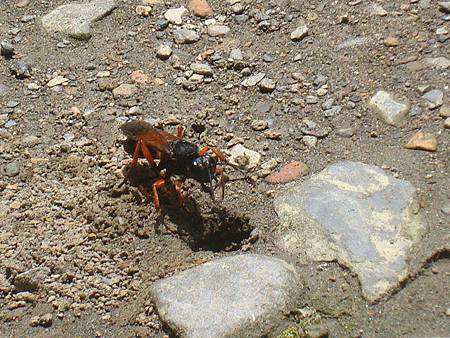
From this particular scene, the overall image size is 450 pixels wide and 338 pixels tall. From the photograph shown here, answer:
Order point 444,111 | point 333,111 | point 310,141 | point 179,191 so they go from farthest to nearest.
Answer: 1. point 333,111
2. point 310,141
3. point 444,111
4. point 179,191

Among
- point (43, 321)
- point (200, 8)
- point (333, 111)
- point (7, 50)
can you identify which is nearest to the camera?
point (43, 321)

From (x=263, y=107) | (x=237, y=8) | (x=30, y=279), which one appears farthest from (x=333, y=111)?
(x=30, y=279)

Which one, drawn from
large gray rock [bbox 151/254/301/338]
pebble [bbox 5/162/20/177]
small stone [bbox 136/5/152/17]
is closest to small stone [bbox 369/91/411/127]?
large gray rock [bbox 151/254/301/338]

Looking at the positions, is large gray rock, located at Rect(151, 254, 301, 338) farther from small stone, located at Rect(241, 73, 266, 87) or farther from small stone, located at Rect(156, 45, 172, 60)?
small stone, located at Rect(156, 45, 172, 60)

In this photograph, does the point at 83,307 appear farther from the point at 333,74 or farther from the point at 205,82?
the point at 333,74

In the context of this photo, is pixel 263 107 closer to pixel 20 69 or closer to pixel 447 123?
pixel 447 123

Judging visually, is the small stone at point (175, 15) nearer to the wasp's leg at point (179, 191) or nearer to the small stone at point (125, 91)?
the small stone at point (125, 91)
